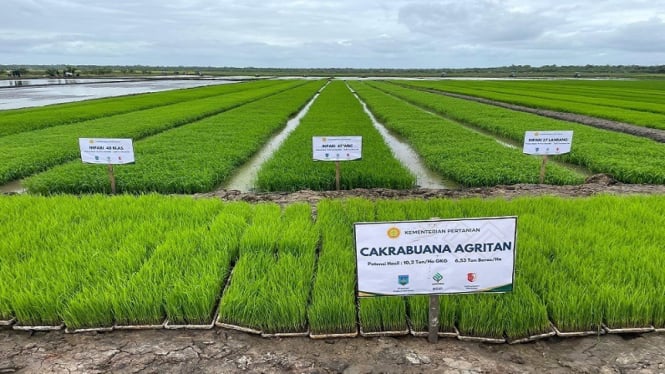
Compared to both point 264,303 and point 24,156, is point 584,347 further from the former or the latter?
point 24,156

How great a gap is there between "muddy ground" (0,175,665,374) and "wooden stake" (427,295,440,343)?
0.17 ft

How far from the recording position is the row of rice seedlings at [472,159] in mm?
7688

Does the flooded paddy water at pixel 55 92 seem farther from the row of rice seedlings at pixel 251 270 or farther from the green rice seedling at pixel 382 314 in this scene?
the green rice seedling at pixel 382 314

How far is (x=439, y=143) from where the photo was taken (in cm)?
1120

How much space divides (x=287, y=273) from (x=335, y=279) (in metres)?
0.45

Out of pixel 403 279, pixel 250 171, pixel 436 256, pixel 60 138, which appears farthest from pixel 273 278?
pixel 60 138

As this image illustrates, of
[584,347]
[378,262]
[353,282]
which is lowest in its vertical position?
[584,347]

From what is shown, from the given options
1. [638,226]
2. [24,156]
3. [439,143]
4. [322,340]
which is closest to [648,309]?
[638,226]

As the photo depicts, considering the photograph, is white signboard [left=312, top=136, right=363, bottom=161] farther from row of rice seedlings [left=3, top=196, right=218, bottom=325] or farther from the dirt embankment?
row of rice seedlings [left=3, top=196, right=218, bottom=325]

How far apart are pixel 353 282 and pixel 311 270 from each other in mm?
437

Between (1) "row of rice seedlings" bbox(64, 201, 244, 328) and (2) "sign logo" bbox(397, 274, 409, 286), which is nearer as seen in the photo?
(2) "sign logo" bbox(397, 274, 409, 286)

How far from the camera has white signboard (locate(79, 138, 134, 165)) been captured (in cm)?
627

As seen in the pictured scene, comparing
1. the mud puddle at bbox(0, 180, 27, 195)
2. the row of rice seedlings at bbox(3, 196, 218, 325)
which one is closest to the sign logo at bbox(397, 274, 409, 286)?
the row of rice seedlings at bbox(3, 196, 218, 325)

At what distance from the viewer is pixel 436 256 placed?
250cm
